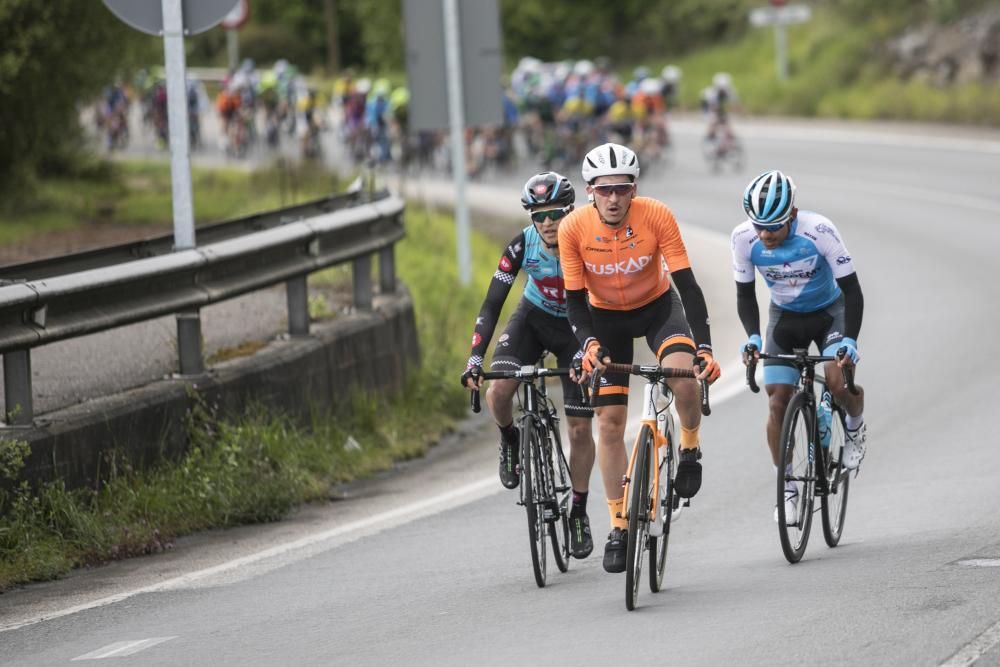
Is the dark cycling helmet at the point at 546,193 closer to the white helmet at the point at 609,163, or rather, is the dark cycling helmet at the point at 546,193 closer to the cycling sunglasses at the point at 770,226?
the white helmet at the point at 609,163

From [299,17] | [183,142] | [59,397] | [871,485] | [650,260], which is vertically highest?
[299,17]

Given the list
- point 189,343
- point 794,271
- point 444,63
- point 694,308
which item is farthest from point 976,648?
point 444,63

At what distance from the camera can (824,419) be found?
344 inches

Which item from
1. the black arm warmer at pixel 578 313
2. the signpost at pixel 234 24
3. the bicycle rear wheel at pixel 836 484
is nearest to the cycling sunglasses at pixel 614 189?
the black arm warmer at pixel 578 313

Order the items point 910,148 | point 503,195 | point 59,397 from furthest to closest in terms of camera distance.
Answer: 1. point 910,148
2. point 503,195
3. point 59,397

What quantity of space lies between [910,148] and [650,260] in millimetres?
27353

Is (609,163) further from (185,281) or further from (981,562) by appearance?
(185,281)

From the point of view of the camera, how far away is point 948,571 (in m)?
7.46

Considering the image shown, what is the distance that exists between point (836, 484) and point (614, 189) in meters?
2.11

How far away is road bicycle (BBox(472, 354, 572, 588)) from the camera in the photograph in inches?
314

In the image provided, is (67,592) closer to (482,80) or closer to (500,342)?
Result: (500,342)

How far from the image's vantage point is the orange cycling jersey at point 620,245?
309 inches

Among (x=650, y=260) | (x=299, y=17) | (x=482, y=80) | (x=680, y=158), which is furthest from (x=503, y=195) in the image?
(x=299, y=17)

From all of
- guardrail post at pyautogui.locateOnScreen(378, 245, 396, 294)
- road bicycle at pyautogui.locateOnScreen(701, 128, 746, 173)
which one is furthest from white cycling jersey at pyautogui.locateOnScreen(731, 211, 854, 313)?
road bicycle at pyautogui.locateOnScreen(701, 128, 746, 173)
